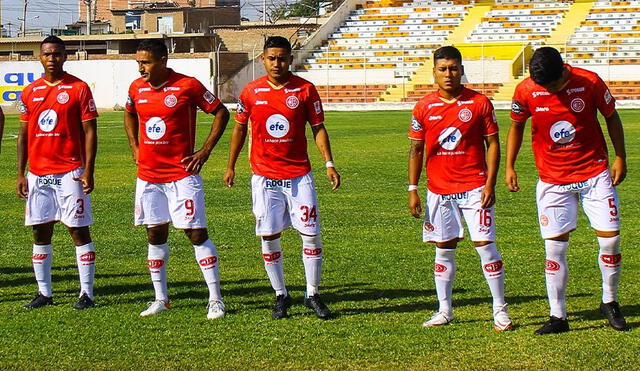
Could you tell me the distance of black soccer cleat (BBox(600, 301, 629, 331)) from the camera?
24.7 ft

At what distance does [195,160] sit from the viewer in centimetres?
811

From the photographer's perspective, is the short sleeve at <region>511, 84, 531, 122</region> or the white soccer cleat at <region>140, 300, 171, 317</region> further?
the white soccer cleat at <region>140, 300, 171, 317</region>

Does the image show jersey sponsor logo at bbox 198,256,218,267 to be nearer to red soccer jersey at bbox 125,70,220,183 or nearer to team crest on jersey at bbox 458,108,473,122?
red soccer jersey at bbox 125,70,220,183

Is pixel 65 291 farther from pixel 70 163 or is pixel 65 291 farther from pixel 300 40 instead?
pixel 300 40

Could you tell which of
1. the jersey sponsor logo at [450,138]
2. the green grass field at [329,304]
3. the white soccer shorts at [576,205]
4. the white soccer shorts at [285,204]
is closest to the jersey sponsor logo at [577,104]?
the white soccer shorts at [576,205]

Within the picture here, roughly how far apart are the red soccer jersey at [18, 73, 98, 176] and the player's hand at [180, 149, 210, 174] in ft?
3.13

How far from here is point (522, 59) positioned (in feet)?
161

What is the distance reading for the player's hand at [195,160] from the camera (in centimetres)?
809

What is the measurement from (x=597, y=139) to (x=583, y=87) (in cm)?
41

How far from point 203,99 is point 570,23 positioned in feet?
158

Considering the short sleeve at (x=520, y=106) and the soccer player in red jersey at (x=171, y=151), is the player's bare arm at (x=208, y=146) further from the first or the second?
the short sleeve at (x=520, y=106)

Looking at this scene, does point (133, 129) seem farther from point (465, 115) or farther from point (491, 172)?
point (491, 172)

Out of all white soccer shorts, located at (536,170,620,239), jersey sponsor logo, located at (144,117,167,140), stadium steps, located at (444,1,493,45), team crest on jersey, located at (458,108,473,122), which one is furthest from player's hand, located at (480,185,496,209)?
stadium steps, located at (444,1,493,45)

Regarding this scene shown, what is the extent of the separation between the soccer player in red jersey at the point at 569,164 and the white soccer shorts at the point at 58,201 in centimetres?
338
